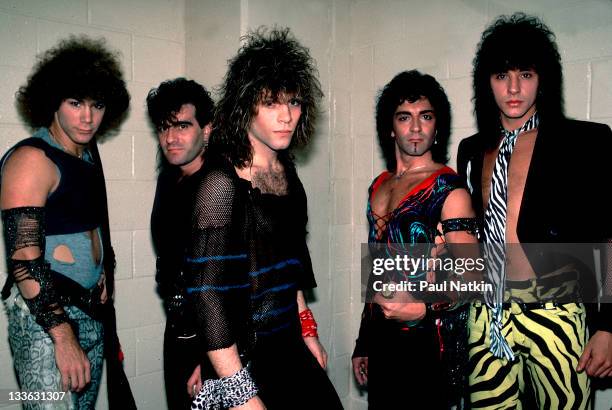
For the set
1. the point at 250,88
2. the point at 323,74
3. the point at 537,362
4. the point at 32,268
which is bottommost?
the point at 537,362

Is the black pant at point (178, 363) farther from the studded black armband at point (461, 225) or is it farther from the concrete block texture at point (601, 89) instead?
the concrete block texture at point (601, 89)

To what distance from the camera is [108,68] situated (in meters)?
2.27

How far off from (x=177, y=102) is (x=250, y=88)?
95 cm

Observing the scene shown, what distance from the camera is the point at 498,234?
6.46 ft

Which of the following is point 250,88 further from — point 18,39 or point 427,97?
point 18,39

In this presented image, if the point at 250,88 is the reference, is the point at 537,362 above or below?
below

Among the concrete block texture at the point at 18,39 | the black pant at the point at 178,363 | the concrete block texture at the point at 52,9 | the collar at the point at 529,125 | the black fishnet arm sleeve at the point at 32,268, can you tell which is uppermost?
the concrete block texture at the point at 52,9

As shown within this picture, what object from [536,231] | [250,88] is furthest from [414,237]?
[250,88]

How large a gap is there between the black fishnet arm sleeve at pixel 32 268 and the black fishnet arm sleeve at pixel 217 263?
2.23 feet

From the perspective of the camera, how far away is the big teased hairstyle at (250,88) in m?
1.60

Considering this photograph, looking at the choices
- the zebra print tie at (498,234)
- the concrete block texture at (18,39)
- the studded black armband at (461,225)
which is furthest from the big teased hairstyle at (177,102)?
the zebra print tie at (498,234)

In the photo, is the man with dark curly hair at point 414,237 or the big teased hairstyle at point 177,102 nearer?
the man with dark curly hair at point 414,237

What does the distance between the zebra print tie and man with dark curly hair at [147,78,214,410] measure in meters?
1.21

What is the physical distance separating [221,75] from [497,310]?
1.90 m
